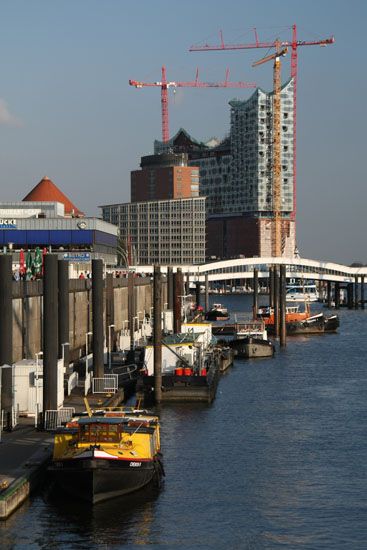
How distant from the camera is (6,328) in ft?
155

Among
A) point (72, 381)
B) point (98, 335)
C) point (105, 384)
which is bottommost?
point (105, 384)

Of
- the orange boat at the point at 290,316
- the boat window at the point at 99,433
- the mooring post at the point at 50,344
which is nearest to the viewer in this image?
the boat window at the point at 99,433

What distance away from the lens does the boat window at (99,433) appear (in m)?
39.9

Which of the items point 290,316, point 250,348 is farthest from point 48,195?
point 250,348

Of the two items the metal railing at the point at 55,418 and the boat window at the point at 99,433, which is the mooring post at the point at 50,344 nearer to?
the metal railing at the point at 55,418

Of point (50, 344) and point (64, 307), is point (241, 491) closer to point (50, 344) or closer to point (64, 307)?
point (50, 344)

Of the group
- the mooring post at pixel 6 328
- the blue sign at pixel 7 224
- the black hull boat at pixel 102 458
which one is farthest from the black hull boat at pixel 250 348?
the black hull boat at pixel 102 458

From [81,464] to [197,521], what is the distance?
4.21 m

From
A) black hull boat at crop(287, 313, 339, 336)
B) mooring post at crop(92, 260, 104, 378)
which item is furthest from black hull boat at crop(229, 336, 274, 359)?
mooring post at crop(92, 260, 104, 378)

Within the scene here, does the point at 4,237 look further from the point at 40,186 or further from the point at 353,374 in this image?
the point at 40,186

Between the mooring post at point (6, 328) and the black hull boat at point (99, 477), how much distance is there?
8.22 meters

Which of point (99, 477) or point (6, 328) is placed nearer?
point (99, 477)

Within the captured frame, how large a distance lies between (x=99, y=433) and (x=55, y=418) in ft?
28.4

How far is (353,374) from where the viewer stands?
8819 cm
